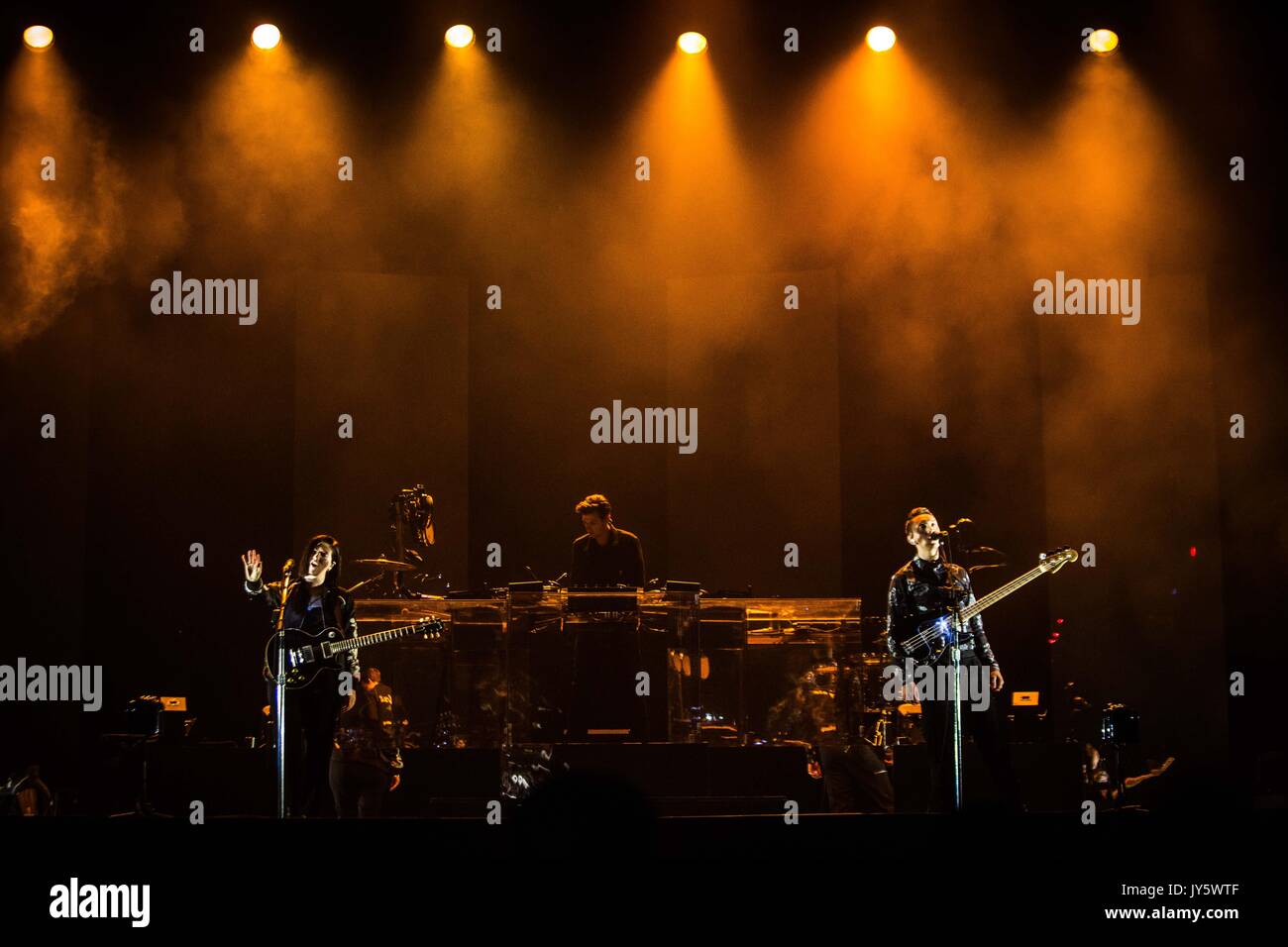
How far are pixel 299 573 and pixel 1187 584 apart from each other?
677cm

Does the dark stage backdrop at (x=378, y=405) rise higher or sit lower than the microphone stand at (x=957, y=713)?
higher

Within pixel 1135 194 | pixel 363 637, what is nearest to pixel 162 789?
pixel 363 637

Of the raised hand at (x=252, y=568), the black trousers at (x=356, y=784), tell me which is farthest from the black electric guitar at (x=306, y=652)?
the black trousers at (x=356, y=784)

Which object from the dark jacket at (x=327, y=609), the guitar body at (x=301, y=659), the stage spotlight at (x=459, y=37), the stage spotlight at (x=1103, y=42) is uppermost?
the stage spotlight at (x=459, y=37)

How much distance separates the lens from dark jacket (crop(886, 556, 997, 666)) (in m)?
6.04

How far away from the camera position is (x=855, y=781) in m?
6.82

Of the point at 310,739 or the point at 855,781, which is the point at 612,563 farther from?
the point at 310,739

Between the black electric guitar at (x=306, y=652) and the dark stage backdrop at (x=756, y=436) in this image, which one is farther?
the dark stage backdrop at (x=756, y=436)

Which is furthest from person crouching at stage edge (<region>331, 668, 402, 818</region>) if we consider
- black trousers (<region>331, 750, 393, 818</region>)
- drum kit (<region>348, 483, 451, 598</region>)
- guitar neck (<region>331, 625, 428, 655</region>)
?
drum kit (<region>348, 483, 451, 598</region>)

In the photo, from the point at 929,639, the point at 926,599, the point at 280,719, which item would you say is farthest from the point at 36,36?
the point at 929,639

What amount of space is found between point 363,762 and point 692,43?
235 inches

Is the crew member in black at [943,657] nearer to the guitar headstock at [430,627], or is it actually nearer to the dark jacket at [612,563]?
the dark jacket at [612,563]

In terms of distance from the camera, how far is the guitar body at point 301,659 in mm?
6020
